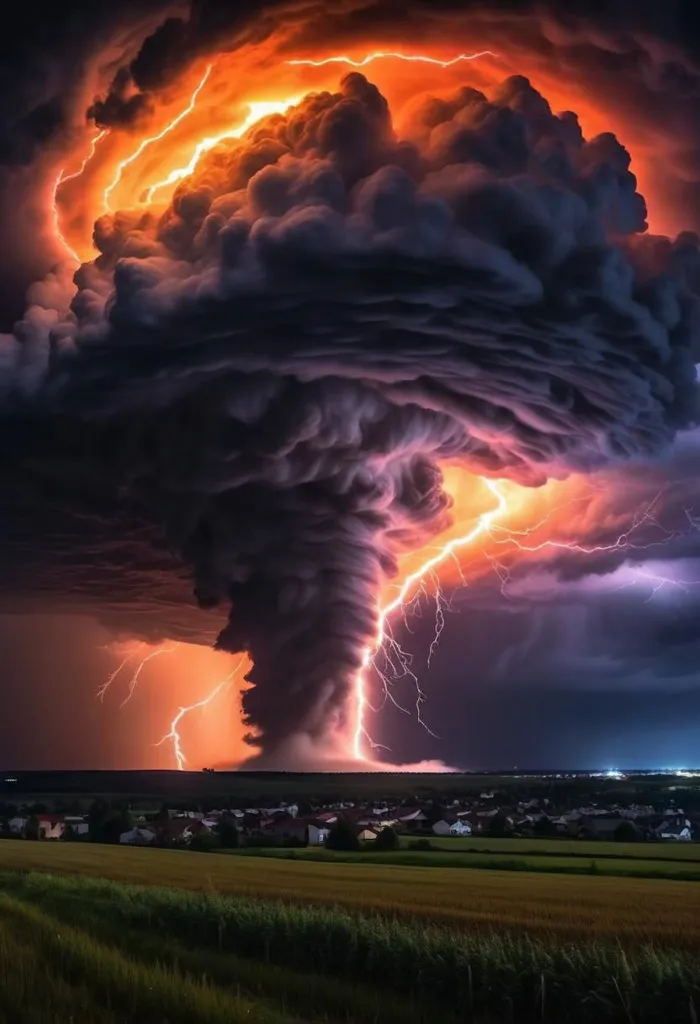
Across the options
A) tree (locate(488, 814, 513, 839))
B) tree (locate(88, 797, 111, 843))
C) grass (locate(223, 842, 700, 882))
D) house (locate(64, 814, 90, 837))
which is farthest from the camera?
house (locate(64, 814, 90, 837))

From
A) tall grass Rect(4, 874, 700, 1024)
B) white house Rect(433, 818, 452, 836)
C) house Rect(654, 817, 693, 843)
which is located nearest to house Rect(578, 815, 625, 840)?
house Rect(654, 817, 693, 843)

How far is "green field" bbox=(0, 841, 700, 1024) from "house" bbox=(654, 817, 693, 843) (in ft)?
105

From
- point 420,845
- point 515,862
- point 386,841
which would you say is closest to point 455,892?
point 515,862

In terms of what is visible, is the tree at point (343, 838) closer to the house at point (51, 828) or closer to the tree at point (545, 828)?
the tree at point (545, 828)

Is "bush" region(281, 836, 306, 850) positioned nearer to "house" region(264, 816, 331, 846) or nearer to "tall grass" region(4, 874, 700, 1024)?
"house" region(264, 816, 331, 846)

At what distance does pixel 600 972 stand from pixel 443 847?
40149mm

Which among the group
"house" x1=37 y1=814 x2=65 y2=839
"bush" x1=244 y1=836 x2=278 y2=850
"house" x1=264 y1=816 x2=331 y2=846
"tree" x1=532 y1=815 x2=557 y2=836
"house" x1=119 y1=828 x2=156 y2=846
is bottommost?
"house" x1=37 y1=814 x2=65 y2=839

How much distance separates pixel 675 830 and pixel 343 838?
23.6 m

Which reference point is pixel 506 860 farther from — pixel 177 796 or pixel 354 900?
pixel 177 796

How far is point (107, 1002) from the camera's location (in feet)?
42.0

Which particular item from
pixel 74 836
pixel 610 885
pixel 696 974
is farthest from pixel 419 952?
pixel 74 836

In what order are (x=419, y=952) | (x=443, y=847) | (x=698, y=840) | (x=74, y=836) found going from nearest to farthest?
(x=419, y=952) < (x=443, y=847) < (x=698, y=840) < (x=74, y=836)

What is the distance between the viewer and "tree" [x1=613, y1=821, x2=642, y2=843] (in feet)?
185

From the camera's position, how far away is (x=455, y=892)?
93.9 feet
